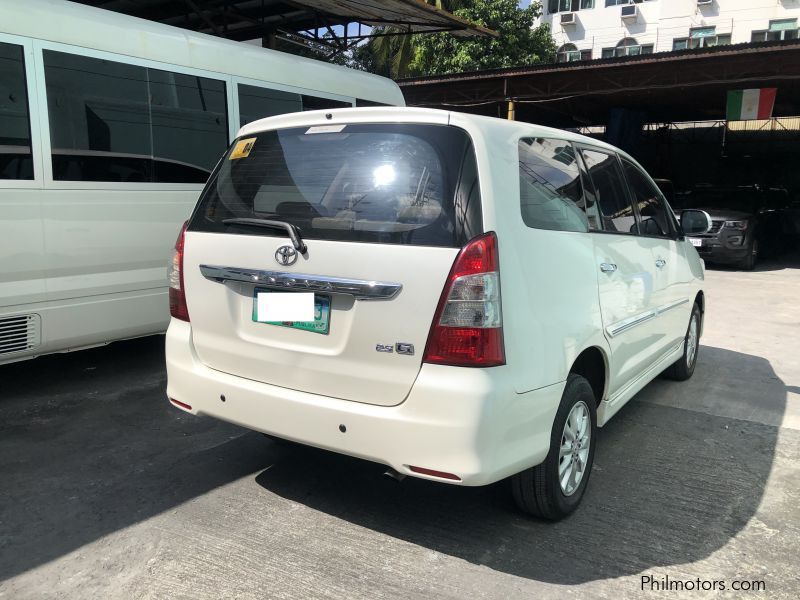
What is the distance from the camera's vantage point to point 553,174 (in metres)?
3.12

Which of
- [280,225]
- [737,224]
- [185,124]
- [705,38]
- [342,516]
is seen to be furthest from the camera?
[705,38]

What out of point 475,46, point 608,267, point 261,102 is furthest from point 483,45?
point 608,267

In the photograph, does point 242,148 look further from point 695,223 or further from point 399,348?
point 695,223

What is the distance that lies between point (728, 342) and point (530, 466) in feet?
16.7

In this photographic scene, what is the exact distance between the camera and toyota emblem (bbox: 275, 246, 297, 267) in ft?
9.01

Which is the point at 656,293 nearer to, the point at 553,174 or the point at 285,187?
the point at 553,174

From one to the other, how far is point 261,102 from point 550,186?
11.8 ft

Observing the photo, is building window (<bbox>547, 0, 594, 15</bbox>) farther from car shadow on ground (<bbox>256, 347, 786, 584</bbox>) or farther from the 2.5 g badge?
the 2.5 g badge

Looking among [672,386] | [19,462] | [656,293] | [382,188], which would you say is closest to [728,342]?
[672,386]

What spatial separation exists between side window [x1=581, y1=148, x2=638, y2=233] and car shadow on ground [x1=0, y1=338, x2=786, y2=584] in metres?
1.34

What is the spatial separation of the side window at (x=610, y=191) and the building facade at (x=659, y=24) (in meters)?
29.0

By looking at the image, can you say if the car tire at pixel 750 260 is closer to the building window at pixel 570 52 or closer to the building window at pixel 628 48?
the building window at pixel 628 48

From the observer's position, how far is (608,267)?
3.37 m

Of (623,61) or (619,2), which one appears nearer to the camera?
(623,61)
